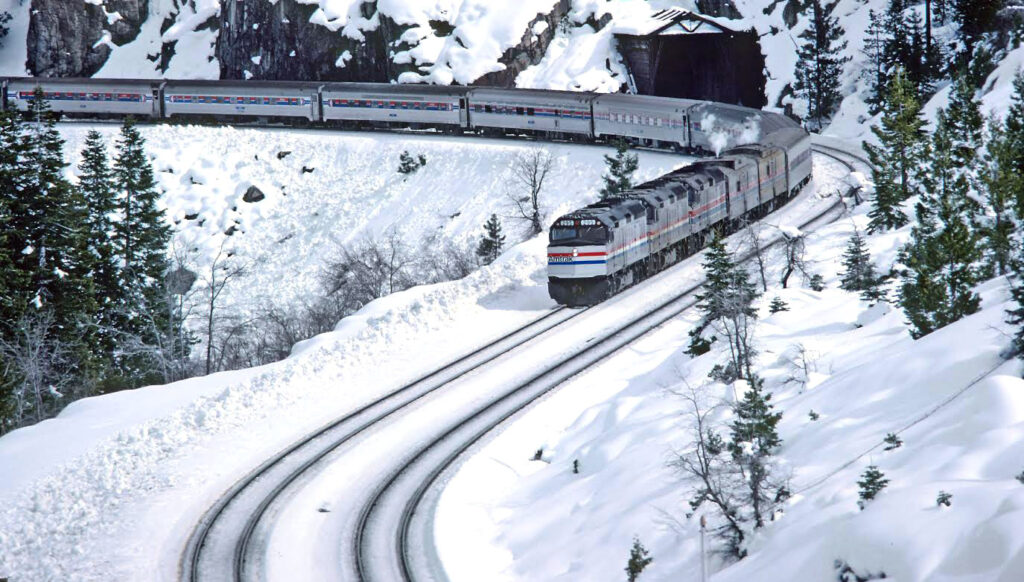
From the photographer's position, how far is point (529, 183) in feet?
201

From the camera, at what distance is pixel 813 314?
93.8 feet

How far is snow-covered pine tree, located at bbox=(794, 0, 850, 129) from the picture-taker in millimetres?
77875

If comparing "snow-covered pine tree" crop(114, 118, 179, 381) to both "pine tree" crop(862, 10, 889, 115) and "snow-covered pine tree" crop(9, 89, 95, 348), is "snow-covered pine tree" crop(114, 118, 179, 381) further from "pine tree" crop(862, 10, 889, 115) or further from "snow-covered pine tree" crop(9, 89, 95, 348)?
"pine tree" crop(862, 10, 889, 115)

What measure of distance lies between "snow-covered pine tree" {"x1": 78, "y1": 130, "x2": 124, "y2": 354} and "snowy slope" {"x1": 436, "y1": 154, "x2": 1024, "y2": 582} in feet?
84.8

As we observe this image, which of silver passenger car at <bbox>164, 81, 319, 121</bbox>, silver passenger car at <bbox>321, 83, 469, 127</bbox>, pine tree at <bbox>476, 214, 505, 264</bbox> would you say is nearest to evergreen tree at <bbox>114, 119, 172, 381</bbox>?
pine tree at <bbox>476, 214, 505, 264</bbox>

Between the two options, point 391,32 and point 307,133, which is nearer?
point 307,133

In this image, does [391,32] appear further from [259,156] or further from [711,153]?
[711,153]

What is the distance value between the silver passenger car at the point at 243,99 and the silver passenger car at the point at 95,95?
1.62 meters

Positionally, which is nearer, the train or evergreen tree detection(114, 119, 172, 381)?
the train

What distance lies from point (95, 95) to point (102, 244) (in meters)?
38.2

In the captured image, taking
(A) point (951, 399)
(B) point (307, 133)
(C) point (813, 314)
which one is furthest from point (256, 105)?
(A) point (951, 399)

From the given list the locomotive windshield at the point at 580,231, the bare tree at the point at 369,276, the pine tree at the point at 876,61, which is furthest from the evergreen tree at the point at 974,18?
the locomotive windshield at the point at 580,231

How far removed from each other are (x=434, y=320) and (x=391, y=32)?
53768 mm

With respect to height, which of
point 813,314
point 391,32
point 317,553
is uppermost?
point 391,32
